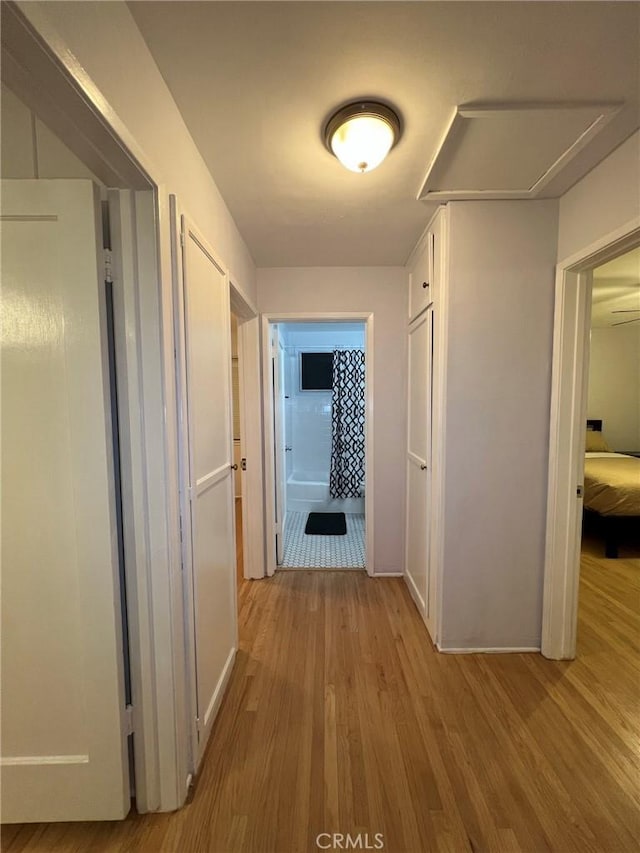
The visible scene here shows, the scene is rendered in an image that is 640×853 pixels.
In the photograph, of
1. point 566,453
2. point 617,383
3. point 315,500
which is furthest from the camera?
point 617,383

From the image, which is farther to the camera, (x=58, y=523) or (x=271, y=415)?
(x=271, y=415)

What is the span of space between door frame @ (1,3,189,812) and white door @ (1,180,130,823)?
73 millimetres

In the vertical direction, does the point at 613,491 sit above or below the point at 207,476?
below

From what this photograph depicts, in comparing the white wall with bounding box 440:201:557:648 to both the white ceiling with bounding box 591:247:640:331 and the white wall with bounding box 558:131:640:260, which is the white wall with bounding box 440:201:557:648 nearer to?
the white wall with bounding box 558:131:640:260

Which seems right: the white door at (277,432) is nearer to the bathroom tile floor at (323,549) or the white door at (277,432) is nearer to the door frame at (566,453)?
the bathroom tile floor at (323,549)

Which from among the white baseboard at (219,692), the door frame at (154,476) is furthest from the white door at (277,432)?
the door frame at (154,476)

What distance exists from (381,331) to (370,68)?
165 centimetres

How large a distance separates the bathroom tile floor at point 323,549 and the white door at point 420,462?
0.60m

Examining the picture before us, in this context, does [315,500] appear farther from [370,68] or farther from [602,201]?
[370,68]

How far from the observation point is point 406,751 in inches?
52.9

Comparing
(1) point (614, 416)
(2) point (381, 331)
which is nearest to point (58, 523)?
(2) point (381, 331)

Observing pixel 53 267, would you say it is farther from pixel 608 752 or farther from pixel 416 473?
pixel 608 752

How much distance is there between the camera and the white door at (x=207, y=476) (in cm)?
121

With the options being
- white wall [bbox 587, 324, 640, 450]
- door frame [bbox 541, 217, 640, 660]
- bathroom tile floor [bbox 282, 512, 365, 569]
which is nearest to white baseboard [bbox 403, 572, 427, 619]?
bathroom tile floor [bbox 282, 512, 365, 569]
